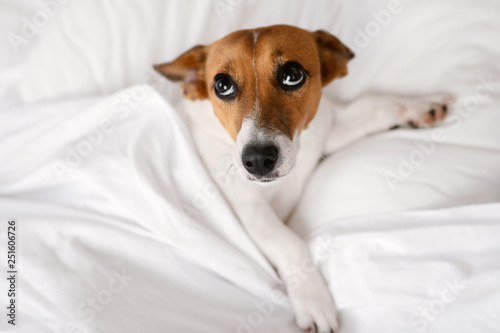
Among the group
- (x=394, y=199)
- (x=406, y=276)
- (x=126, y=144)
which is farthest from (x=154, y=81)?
(x=406, y=276)

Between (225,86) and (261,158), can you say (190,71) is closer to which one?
(225,86)

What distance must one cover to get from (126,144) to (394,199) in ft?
4.32

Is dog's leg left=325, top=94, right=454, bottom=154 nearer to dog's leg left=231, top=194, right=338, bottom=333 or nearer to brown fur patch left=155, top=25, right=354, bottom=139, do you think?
brown fur patch left=155, top=25, right=354, bottom=139

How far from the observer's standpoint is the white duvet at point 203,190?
1500 mm

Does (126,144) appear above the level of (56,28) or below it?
below

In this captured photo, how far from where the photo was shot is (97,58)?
217 centimetres

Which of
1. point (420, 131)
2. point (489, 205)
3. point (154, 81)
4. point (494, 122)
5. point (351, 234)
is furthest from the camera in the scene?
point (154, 81)

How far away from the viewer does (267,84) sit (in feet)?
5.33

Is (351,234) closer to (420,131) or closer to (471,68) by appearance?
(420,131)

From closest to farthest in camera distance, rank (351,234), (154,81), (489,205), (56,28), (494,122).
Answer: (489,205)
(351,234)
(494,122)
(56,28)
(154,81)

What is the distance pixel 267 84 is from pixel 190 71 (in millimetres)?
490

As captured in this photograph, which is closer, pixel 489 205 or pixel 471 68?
pixel 489 205

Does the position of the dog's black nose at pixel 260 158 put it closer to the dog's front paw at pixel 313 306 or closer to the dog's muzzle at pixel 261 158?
the dog's muzzle at pixel 261 158

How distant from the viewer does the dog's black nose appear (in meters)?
1.45
